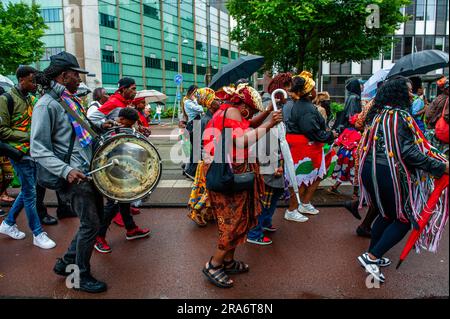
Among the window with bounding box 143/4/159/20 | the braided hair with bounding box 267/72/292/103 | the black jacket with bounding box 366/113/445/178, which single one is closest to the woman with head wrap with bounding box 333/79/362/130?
the braided hair with bounding box 267/72/292/103

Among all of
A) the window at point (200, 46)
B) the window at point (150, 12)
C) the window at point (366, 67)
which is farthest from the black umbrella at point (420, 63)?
the window at point (200, 46)

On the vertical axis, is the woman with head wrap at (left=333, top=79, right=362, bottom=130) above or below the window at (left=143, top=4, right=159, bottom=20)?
below

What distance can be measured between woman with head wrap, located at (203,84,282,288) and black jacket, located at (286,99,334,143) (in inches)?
58.9

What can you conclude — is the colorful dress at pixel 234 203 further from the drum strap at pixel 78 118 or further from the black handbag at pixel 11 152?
the black handbag at pixel 11 152

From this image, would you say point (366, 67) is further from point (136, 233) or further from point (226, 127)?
point (226, 127)

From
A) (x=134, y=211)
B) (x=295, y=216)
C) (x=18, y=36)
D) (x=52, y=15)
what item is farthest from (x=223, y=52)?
(x=295, y=216)

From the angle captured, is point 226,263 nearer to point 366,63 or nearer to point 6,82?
point 6,82

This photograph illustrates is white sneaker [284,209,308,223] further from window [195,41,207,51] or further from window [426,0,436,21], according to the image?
window [195,41,207,51]

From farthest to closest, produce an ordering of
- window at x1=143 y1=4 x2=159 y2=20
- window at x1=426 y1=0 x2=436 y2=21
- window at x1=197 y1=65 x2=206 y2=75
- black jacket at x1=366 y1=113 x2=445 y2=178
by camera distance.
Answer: window at x1=197 y1=65 x2=206 y2=75
window at x1=143 y1=4 x2=159 y2=20
window at x1=426 y1=0 x2=436 y2=21
black jacket at x1=366 y1=113 x2=445 y2=178

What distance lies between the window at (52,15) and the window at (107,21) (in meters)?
4.09

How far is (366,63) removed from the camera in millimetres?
37188

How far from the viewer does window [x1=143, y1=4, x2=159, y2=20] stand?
144 feet
